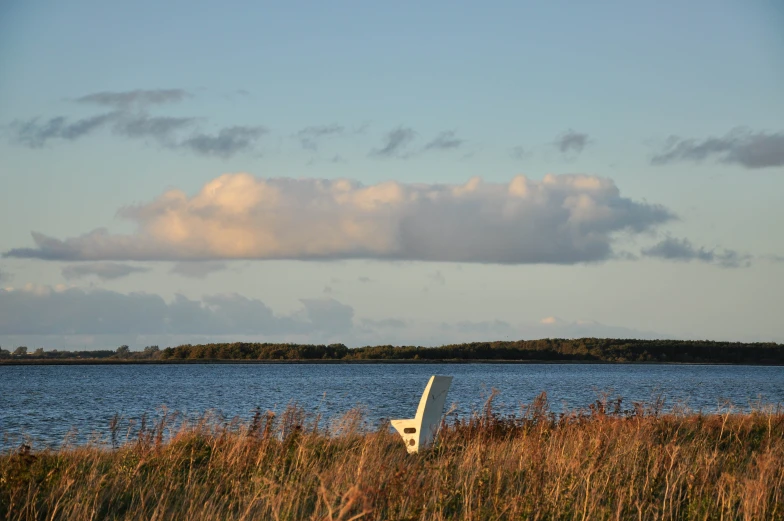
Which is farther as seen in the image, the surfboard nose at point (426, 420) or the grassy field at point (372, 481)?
the surfboard nose at point (426, 420)

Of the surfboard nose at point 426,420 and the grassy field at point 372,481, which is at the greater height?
the surfboard nose at point 426,420

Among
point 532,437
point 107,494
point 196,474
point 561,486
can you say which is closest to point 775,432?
point 532,437

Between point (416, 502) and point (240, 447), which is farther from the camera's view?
point (240, 447)

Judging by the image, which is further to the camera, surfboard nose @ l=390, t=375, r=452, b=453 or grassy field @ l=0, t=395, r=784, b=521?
surfboard nose @ l=390, t=375, r=452, b=453

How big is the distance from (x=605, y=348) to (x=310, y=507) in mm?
162591

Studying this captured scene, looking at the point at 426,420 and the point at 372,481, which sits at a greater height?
the point at 426,420

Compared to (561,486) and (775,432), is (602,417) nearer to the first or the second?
(775,432)

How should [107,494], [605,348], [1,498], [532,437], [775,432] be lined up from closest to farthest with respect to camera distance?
[1,498] < [107,494] < [532,437] < [775,432] < [605,348]

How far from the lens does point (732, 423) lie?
17562mm

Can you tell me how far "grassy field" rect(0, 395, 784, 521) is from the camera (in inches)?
319

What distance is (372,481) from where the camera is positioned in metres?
8.32

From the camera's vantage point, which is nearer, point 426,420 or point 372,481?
point 372,481

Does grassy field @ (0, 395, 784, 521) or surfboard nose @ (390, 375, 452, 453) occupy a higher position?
surfboard nose @ (390, 375, 452, 453)

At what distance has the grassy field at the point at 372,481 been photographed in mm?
8102
